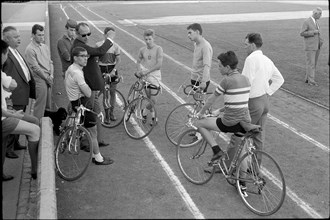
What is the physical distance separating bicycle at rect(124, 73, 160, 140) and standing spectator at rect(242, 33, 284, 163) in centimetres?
236

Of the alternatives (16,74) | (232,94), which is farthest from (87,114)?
(232,94)

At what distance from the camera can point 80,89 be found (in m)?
5.91

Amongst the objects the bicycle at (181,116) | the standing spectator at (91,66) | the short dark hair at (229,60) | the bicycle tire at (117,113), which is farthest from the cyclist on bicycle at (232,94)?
the bicycle tire at (117,113)

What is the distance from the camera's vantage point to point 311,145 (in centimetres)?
749

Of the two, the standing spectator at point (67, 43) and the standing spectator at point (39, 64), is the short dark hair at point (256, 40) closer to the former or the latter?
the standing spectator at point (39, 64)

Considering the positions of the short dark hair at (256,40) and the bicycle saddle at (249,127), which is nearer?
the bicycle saddle at (249,127)

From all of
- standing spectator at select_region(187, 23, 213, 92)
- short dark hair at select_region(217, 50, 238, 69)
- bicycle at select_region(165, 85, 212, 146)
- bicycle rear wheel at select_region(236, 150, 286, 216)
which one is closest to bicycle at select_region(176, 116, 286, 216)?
bicycle rear wheel at select_region(236, 150, 286, 216)

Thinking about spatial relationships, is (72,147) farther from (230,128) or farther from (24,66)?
(230,128)

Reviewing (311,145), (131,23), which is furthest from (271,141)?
(131,23)

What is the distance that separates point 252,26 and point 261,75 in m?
21.6

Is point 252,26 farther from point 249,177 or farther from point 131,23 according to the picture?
point 249,177

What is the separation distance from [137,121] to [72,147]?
2.17m

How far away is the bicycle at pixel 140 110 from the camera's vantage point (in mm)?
7539

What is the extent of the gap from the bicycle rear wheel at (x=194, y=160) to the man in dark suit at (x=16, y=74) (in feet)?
8.25
